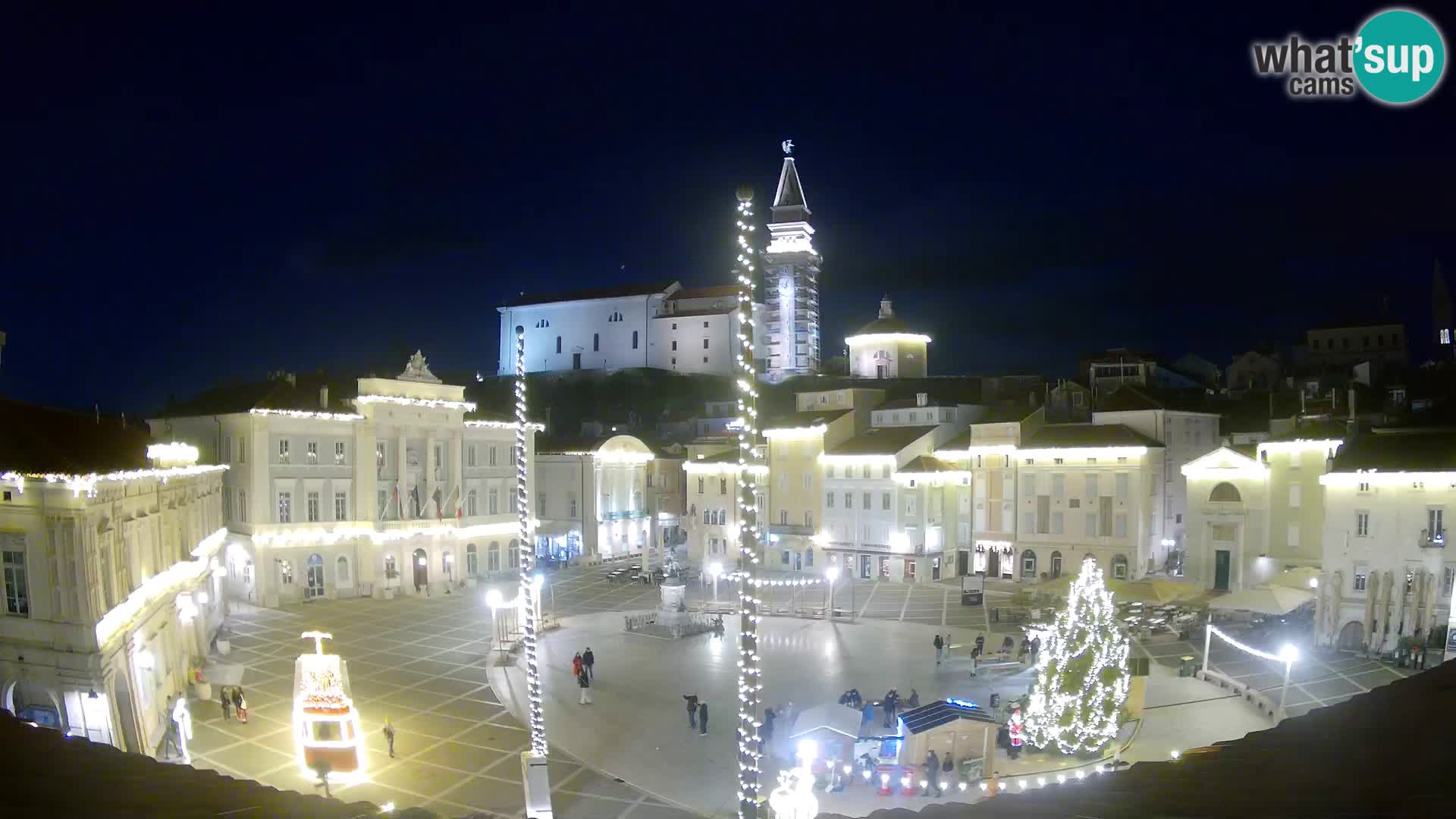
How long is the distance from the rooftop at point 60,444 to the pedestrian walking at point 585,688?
1185 cm

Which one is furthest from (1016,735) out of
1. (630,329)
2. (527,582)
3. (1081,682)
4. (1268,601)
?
(630,329)

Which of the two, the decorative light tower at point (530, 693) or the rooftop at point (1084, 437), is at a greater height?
the rooftop at point (1084, 437)

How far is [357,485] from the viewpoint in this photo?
42.6 meters

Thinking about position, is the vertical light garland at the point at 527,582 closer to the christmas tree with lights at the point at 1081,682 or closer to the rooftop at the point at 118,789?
the christmas tree with lights at the point at 1081,682

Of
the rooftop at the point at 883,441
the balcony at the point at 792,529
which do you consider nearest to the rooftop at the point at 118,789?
the rooftop at the point at 883,441

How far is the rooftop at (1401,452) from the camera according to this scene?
29844mm

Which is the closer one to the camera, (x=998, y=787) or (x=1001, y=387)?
(x=998, y=787)

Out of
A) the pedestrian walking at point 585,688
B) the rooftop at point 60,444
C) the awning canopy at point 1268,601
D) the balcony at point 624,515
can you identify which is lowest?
the pedestrian walking at point 585,688

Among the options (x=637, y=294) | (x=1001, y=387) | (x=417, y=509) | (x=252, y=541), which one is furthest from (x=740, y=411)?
(x=637, y=294)

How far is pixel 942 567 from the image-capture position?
48.6m

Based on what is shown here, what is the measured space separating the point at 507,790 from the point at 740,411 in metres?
9.83

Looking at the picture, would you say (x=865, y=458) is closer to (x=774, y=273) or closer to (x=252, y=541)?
(x=252, y=541)

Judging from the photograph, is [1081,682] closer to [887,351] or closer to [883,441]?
[883,441]

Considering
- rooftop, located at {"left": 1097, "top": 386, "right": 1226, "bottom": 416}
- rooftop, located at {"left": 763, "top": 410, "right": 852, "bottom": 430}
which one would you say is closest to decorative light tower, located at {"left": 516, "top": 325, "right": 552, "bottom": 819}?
rooftop, located at {"left": 763, "top": 410, "right": 852, "bottom": 430}
